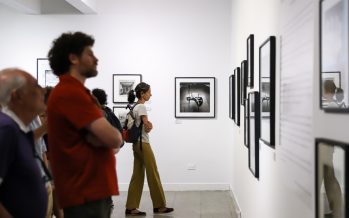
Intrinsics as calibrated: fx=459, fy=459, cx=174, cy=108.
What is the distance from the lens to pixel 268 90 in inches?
130

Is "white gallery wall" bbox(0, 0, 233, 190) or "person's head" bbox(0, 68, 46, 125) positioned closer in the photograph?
"person's head" bbox(0, 68, 46, 125)

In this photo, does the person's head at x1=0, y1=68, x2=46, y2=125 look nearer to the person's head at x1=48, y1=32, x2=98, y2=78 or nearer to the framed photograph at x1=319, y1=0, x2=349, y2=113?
the person's head at x1=48, y1=32, x2=98, y2=78

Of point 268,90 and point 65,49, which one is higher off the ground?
point 65,49

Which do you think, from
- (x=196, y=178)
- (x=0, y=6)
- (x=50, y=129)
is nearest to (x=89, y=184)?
(x=50, y=129)

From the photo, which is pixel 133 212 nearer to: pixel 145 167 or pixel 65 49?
pixel 145 167

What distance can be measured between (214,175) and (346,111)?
Result: 21.9 ft

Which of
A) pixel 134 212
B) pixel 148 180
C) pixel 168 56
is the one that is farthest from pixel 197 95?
pixel 134 212

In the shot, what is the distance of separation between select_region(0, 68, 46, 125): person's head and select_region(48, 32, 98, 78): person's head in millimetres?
321

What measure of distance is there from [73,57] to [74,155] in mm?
538

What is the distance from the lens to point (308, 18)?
2.26m

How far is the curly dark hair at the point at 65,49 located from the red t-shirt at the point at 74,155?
Result: 0.42 feet

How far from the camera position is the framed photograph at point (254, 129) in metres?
3.85

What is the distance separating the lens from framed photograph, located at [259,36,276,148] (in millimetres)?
3191

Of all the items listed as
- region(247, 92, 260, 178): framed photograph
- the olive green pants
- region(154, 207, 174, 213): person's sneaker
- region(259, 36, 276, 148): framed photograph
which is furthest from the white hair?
region(154, 207, 174, 213): person's sneaker
